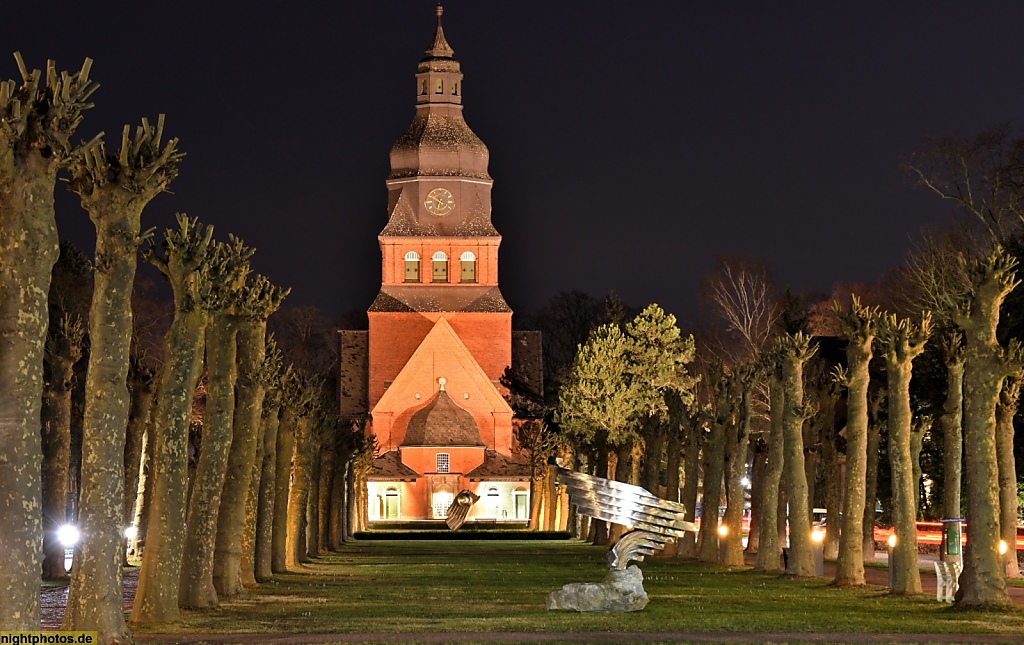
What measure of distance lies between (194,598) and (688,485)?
101 feet

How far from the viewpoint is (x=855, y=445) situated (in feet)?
126

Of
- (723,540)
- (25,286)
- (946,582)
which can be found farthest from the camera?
(723,540)

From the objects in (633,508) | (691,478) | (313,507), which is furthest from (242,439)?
(691,478)

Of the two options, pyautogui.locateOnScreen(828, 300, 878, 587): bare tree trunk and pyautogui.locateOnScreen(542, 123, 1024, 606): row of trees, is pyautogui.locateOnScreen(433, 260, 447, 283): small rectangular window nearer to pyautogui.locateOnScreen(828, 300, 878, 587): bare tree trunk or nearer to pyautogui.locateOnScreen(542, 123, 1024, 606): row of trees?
pyautogui.locateOnScreen(542, 123, 1024, 606): row of trees

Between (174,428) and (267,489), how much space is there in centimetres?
1303

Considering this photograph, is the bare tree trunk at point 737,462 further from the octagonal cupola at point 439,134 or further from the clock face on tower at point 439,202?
the octagonal cupola at point 439,134

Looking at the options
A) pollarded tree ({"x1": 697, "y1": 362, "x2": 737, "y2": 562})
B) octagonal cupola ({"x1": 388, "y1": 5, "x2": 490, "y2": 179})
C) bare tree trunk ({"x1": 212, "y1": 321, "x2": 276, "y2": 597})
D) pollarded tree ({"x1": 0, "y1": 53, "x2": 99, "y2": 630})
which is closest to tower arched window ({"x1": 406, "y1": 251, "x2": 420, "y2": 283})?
octagonal cupola ({"x1": 388, "y1": 5, "x2": 490, "y2": 179})

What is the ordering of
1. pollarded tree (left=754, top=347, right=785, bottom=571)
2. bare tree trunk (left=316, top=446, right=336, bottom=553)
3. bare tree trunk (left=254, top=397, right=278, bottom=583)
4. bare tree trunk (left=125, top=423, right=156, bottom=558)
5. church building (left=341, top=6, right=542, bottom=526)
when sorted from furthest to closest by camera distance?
church building (left=341, top=6, right=542, bottom=526) → bare tree trunk (left=316, top=446, right=336, bottom=553) → bare tree trunk (left=125, top=423, right=156, bottom=558) → pollarded tree (left=754, top=347, right=785, bottom=571) → bare tree trunk (left=254, top=397, right=278, bottom=583)

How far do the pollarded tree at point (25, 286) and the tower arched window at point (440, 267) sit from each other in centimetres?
11259

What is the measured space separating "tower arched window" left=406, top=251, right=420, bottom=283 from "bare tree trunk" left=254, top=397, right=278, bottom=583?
91370mm

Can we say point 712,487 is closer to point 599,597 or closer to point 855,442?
point 855,442

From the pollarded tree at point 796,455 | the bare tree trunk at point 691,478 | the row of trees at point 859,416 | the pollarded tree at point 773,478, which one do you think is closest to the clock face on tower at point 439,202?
the row of trees at point 859,416

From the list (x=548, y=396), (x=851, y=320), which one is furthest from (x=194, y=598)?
(x=548, y=396)

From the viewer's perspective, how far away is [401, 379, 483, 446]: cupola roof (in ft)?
407
